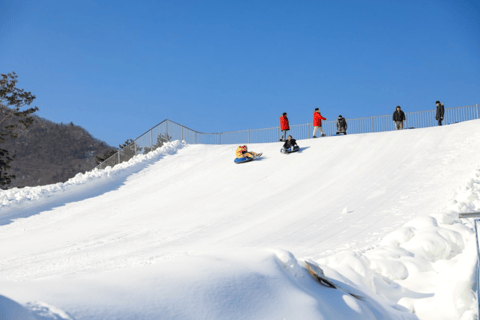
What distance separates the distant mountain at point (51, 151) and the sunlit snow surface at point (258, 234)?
9568cm

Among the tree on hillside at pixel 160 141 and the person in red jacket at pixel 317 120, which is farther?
the tree on hillside at pixel 160 141

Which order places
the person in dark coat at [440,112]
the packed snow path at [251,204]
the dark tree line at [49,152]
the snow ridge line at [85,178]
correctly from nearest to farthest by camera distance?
the packed snow path at [251,204] → the snow ridge line at [85,178] → the person in dark coat at [440,112] → the dark tree line at [49,152]

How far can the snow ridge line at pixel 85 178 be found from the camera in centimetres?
1815

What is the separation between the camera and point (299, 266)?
4.55 m

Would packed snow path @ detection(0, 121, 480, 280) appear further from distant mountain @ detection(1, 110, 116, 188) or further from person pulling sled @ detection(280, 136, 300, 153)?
distant mountain @ detection(1, 110, 116, 188)

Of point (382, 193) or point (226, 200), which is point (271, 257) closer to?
point (382, 193)

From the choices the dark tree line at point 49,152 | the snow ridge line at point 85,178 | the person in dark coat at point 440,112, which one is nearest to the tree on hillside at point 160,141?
the snow ridge line at point 85,178

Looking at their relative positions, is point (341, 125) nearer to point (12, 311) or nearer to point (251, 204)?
point (251, 204)

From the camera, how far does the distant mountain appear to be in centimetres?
11338

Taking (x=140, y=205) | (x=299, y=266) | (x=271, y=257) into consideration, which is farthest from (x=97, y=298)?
(x=140, y=205)

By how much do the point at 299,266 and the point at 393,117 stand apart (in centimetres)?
2268

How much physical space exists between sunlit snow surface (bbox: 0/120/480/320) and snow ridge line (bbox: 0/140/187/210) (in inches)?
3.8

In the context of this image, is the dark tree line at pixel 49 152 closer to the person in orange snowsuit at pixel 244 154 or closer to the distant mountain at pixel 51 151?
the distant mountain at pixel 51 151

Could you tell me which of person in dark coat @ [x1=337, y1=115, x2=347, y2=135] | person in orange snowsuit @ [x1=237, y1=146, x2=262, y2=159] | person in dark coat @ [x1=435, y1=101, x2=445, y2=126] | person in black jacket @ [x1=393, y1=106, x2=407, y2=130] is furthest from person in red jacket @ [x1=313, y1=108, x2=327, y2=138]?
person in dark coat @ [x1=435, y1=101, x2=445, y2=126]
